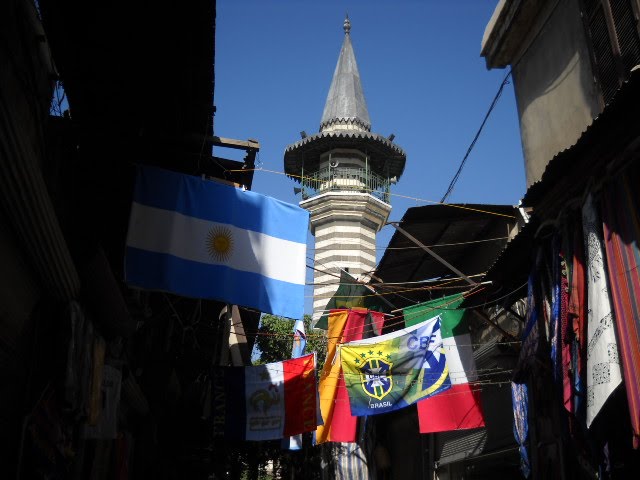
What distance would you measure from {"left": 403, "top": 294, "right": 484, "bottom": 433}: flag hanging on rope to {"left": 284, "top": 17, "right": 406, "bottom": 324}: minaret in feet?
43.6

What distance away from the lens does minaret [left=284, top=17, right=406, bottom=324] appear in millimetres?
25625

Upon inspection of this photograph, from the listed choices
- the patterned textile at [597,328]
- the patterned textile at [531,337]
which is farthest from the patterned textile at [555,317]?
the patterned textile at [597,328]

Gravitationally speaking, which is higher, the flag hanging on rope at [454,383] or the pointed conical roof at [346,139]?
the pointed conical roof at [346,139]

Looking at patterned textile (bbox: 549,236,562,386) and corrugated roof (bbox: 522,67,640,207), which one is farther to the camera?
patterned textile (bbox: 549,236,562,386)

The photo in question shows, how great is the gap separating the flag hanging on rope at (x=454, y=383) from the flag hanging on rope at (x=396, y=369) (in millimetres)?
231

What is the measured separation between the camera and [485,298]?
8.77m

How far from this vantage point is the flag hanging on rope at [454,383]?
10211 millimetres

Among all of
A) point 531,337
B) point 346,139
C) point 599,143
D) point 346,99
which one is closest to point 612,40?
point 599,143

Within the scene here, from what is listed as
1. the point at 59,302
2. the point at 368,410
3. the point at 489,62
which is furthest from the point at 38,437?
the point at 489,62

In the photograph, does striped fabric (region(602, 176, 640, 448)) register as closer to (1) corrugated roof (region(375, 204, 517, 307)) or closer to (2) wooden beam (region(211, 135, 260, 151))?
(2) wooden beam (region(211, 135, 260, 151))

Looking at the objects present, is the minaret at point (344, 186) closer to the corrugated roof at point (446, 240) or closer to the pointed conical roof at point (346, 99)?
the pointed conical roof at point (346, 99)

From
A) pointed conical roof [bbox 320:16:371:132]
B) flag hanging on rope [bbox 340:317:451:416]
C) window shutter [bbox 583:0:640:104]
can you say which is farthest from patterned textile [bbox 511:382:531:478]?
pointed conical roof [bbox 320:16:371:132]

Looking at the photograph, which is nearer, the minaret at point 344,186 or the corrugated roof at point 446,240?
the corrugated roof at point 446,240

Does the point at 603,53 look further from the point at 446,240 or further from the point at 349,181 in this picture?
the point at 349,181
